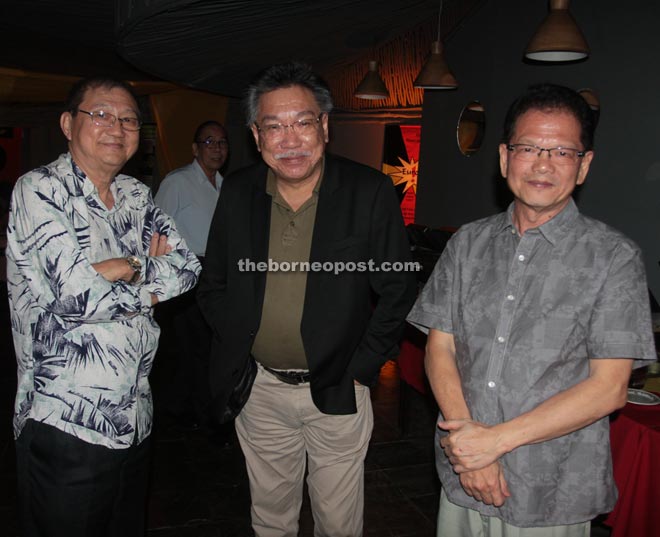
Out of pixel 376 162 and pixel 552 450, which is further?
pixel 376 162

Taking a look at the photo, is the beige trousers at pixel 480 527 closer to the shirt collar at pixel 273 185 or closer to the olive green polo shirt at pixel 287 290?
the olive green polo shirt at pixel 287 290

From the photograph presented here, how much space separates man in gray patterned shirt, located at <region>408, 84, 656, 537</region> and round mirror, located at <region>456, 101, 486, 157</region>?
16.6ft

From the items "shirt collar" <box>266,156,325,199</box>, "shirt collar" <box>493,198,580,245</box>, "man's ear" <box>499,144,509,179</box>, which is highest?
"man's ear" <box>499,144,509,179</box>

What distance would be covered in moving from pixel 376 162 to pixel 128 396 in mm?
8945

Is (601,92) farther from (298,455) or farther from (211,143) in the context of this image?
(298,455)

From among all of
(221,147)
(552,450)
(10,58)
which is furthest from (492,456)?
(10,58)

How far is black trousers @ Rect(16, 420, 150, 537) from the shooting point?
5.78ft

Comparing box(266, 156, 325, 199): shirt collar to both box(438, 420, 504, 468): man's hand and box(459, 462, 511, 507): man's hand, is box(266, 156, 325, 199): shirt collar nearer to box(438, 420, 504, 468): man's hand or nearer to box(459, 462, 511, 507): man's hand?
box(438, 420, 504, 468): man's hand

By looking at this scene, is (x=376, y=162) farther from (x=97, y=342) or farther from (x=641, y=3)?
(x=97, y=342)

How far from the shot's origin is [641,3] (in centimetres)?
455

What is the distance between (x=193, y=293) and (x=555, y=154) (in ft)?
9.83

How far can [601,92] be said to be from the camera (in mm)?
4938

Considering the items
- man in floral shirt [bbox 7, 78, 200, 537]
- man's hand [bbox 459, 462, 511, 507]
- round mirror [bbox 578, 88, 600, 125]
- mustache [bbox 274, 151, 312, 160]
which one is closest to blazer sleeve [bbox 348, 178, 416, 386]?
mustache [bbox 274, 151, 312, 160]

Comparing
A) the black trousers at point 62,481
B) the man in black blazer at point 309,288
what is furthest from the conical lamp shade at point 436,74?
the black trousers at point 62,481
